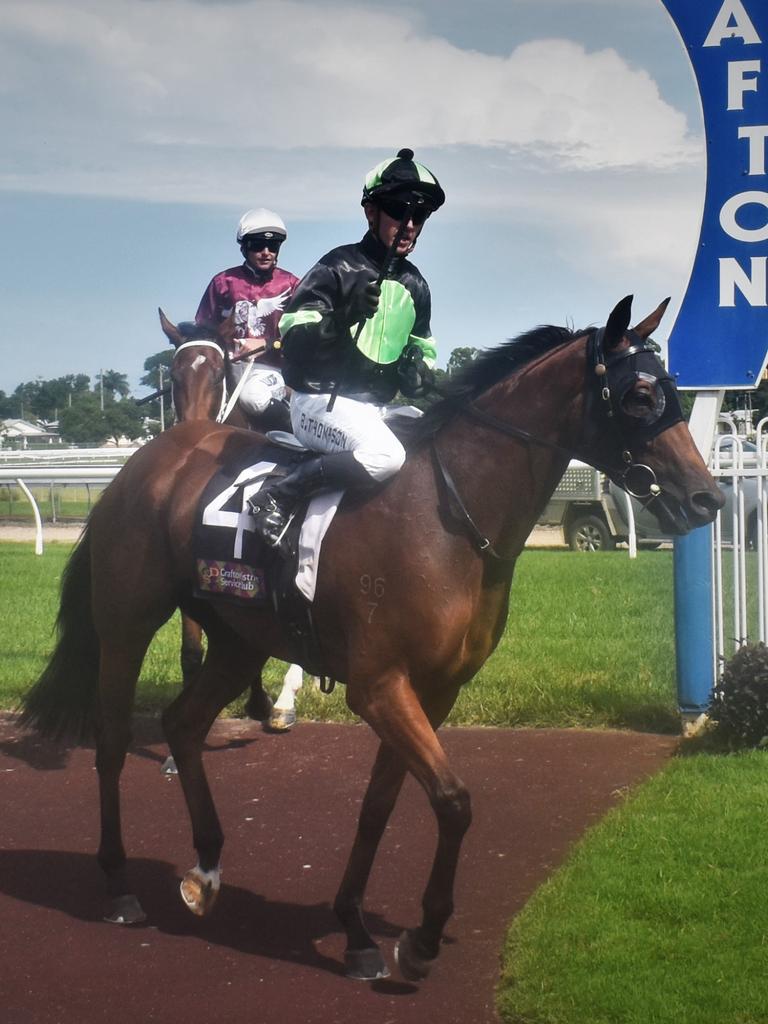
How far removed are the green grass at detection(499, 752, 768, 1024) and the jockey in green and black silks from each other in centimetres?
160

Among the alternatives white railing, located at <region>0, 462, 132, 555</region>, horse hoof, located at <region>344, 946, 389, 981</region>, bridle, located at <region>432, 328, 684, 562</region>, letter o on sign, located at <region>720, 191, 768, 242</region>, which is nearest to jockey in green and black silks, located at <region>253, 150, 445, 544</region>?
bridle, located at <region>432, 328, 684, 562</region>

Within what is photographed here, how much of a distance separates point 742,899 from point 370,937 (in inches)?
50.6

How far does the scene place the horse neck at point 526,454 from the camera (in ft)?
14.2

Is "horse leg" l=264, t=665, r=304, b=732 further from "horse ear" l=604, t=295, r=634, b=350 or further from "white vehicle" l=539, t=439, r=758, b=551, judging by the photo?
"white vehicle" l=539, t=439, r=758, b=551

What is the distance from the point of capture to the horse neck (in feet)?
14.2

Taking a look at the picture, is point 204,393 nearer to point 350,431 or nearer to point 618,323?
point 350,431

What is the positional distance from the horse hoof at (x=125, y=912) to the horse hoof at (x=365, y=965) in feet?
3.07

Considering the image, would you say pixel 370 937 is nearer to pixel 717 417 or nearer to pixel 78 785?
pixel 78 785

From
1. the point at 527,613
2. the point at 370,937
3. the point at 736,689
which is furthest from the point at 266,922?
the point at 527,613

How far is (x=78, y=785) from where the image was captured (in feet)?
21.9

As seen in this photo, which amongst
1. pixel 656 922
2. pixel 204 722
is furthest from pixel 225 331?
pixel 656 922

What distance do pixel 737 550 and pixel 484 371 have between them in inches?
121

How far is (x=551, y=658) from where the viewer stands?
353 inches

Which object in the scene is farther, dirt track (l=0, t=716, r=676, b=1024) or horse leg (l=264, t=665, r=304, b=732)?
horse leg (l=264, t=665, r=304, b=732)
